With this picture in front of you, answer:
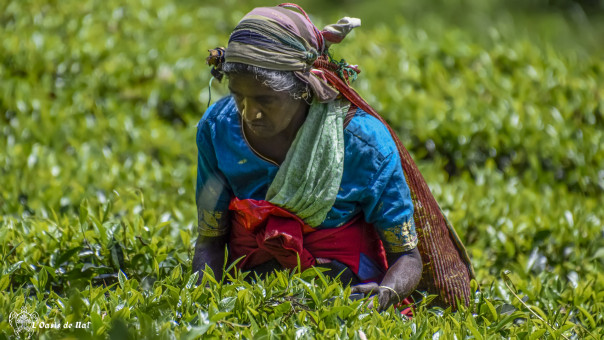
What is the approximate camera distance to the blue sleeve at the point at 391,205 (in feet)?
8.59

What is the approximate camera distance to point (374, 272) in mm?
2830

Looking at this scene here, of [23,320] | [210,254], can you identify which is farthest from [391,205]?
[23,320]

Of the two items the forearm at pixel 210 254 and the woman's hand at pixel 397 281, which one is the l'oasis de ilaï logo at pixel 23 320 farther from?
the woman's hand at pixel 397 281

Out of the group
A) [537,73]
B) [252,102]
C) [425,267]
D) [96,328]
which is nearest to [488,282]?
[425,267]

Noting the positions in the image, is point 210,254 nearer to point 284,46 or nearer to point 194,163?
point 284,46

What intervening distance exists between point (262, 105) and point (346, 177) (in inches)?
16.3

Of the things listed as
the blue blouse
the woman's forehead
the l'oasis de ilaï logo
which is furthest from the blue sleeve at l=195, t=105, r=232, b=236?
the l'oasis de ilaï logo

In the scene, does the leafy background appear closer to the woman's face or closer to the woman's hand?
the woman's hand

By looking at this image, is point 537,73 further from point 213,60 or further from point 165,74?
point 213,60

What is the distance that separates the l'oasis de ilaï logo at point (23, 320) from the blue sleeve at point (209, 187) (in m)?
0.73

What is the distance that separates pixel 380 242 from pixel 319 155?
1.60ft

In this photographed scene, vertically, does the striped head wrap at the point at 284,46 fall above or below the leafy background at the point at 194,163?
above

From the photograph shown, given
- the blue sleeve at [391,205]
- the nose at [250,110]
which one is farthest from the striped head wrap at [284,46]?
the blue sleeve at [391,205]

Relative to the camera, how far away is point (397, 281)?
8.64 feet
